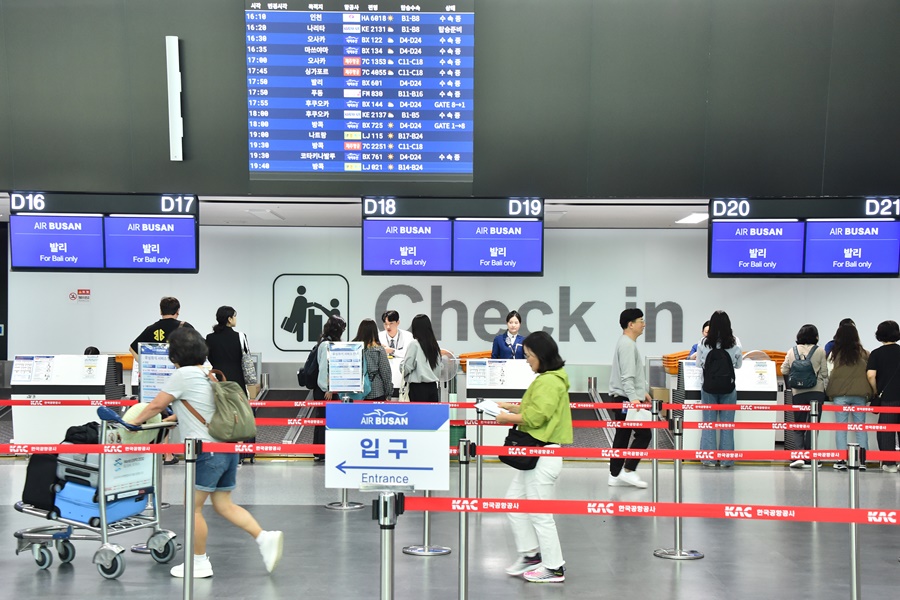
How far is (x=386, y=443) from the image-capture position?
484 cm

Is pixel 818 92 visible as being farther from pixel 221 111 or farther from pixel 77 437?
pixel 77 437

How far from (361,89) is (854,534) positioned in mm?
5900

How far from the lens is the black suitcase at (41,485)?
6277 millimetres

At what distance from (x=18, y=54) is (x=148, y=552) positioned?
509 cm

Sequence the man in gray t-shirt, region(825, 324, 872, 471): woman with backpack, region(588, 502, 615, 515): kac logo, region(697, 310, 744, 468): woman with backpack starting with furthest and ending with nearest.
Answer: region(825, 324, 872, 471): woman with backpack → region(697, 310, 744, 468): woman with backpack → the man in gray t-shirt → region(588, 502, 615, 515): kac logo

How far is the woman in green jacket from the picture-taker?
6.03 m

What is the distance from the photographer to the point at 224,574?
6.14m

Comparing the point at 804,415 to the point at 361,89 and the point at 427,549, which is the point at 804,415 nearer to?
the point at 427,549

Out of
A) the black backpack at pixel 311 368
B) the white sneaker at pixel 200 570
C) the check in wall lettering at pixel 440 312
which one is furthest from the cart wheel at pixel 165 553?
the check in wall lettering at pixel 440 312

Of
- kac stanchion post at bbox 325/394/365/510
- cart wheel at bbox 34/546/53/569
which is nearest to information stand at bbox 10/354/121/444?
kac stanchion post at bbox 325/394/365/510

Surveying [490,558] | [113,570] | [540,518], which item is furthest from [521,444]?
[113,570]

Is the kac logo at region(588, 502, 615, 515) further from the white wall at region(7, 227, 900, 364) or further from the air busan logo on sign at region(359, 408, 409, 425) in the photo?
the white wall at region(7, 227, 900, 364)

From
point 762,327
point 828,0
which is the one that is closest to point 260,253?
A: point 762,327

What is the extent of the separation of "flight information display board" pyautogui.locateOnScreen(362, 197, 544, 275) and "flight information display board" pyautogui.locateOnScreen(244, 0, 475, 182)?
34 cm
